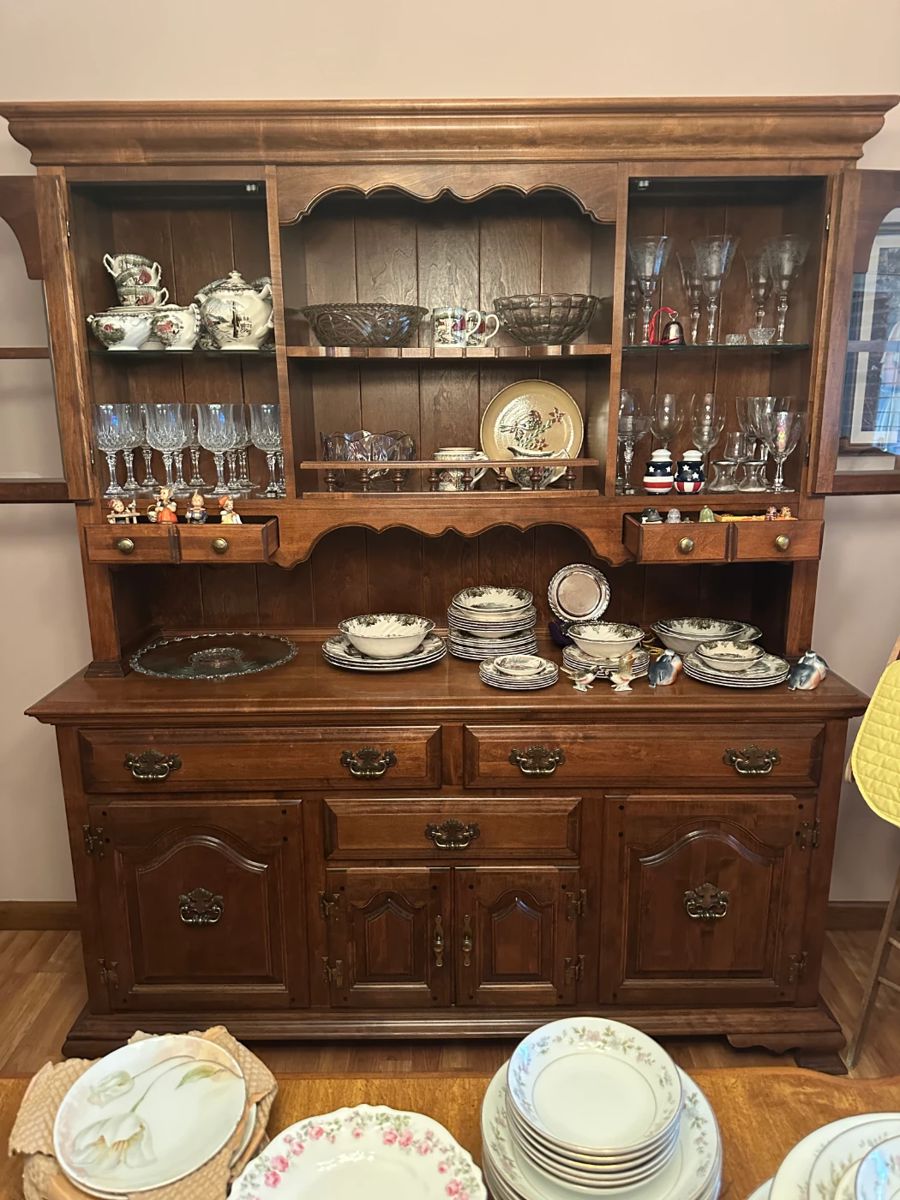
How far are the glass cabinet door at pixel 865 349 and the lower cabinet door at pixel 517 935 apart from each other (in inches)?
44.3

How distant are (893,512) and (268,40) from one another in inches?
81.3

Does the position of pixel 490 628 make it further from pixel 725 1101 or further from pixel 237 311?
pixel 725 1101

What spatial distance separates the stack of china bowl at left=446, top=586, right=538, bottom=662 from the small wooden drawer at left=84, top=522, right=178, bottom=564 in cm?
71

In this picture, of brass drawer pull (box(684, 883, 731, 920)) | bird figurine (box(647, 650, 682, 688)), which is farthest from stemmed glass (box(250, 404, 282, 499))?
brass drawer pull (box(684, 883, 731, 920))

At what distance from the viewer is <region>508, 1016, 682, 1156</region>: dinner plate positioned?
0.86 m

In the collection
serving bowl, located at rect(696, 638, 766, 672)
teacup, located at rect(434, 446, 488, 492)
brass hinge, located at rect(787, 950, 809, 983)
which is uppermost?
teacup, located at rect(434, 446, 488, 492)

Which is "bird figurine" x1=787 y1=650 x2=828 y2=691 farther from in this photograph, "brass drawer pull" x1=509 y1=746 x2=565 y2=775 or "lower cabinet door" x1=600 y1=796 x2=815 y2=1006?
"brass drawer pull" x1=509 y1=746 x2=565 y2=775

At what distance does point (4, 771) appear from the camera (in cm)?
246

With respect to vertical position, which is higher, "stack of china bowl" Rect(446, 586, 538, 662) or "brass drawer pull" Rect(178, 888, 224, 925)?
"stack of china bowl" Rect(446, 586, 538, 662)

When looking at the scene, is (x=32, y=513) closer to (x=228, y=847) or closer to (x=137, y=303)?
(x=137, y=303)

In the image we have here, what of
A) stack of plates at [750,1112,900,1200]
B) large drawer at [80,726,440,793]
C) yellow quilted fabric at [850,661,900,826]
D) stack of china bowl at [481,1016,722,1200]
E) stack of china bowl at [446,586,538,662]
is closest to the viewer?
stack of plates at [750,1112,900,1200]

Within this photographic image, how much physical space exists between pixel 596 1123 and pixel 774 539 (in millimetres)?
1374

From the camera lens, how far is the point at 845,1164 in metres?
0.72

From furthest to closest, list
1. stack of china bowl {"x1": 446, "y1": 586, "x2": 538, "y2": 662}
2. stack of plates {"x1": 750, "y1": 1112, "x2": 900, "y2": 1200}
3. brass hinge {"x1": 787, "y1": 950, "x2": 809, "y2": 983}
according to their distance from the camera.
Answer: stack of china bowl {"x1": 446, "y1": 586, "x2": 538, "y2": 662}, brass hinge {"x1": 787, "y1": 950, "x2": 809, "y2": 983}, stack of plates {"x1": 750, "y1": 1112, "x2": 900, "y2": 1200}
